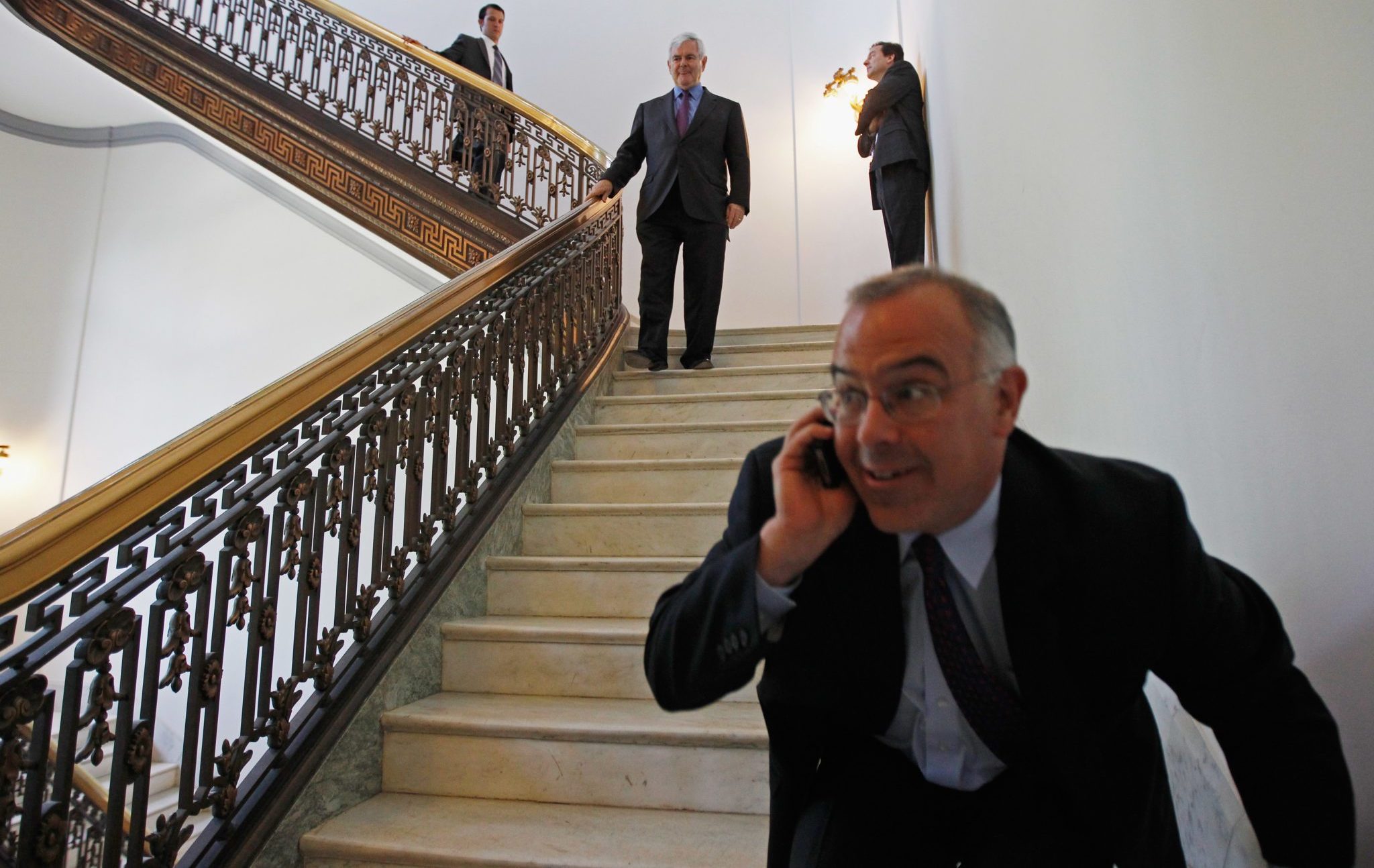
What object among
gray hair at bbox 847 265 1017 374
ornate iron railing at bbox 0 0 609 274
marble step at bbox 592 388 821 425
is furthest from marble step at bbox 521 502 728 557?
ornate iron railing at bbox 0 0 609 274

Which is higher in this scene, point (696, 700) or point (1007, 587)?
point (1007, 587)

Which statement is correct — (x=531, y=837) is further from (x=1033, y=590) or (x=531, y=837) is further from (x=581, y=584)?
(x=1033, y=590)

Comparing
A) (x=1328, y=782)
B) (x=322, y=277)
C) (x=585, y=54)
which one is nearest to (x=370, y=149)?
(x=322, y=277)

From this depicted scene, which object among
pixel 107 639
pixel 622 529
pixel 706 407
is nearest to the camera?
pixel 107 639

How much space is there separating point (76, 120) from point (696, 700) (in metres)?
7.14

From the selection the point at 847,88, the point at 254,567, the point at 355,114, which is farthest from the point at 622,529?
the point at 847,88

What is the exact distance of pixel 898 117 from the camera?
3.99 meters

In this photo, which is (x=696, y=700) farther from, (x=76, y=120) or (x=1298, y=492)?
(x=76, y=120)

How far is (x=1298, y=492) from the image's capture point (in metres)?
0.89

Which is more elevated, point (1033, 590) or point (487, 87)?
point (487, 87)

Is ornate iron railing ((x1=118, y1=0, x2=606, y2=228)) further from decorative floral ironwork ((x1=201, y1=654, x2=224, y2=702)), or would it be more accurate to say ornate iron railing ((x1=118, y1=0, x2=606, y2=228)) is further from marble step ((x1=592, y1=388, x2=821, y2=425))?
decorative floral ironwork ((x1=201, y1=654, x2=224, y2=702))

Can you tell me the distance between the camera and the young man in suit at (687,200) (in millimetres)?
3879

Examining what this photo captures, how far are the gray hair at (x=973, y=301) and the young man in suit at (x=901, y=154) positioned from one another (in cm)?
324

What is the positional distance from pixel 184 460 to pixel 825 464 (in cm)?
123
